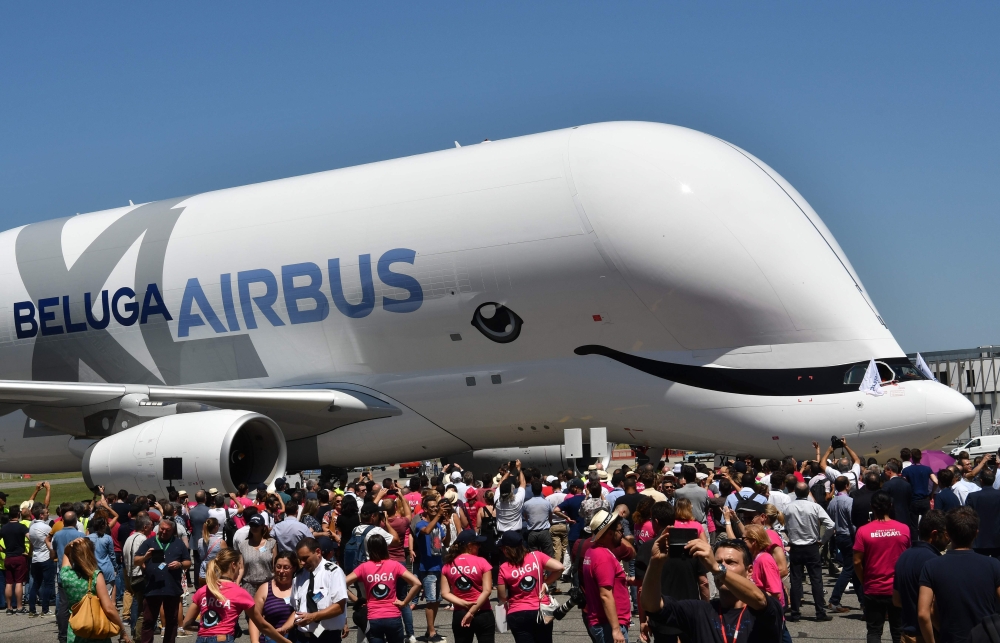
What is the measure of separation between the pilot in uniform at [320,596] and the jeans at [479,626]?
89 centimetres

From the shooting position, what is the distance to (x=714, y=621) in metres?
6.18

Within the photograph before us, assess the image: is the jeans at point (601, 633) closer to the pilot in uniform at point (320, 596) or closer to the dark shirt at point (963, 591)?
the pilot in uniform at point (320, 596)

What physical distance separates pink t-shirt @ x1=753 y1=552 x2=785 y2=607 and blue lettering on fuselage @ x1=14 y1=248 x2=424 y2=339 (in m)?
14.2

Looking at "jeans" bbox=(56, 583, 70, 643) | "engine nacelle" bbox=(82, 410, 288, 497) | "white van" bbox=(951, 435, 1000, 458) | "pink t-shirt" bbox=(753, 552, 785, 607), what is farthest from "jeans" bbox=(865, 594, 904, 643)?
"white van" bbox=(951, 435, 1000, 458)

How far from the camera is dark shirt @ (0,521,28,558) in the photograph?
1470cm

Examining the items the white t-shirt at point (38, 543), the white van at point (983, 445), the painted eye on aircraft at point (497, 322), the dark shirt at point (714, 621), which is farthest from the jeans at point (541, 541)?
the white van at point (983, 445)

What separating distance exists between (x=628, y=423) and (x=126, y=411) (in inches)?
415

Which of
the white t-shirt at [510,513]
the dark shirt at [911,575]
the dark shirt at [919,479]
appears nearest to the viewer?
the dark shirt at [911,575]

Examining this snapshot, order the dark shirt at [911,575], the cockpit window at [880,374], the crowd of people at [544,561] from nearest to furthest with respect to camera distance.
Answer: the crowd of people at [544,561]
the dark shirt at [911,575]
the cockpit window at [880,374]

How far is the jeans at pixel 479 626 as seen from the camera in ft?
27.2

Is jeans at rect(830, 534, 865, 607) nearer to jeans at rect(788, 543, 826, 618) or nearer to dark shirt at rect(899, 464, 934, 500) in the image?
jeans at rect(788, 543, 826, 618)

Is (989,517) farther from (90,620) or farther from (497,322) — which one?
(497,322)

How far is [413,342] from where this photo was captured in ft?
70.6

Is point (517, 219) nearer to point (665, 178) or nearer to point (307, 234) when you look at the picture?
point (665, 178)
